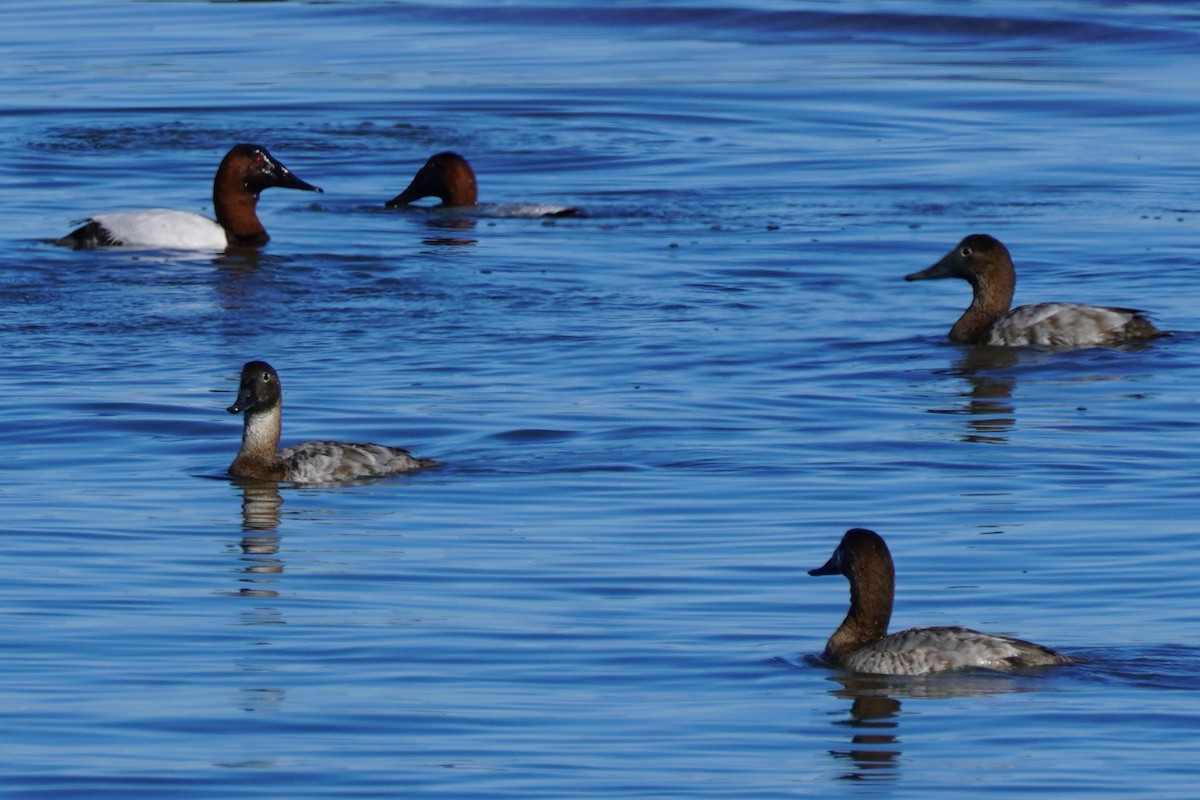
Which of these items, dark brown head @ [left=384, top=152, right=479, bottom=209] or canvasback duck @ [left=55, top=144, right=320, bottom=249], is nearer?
canvasback duck @ [left=55, top=144, right=320, bottom=249]

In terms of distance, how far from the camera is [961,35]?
37.0 metres

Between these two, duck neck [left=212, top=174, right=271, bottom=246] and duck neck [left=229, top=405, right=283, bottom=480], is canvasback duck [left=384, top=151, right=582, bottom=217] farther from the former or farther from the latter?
duck neck [left=229, top=405, right=283, bottom=480]

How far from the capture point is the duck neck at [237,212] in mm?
22141

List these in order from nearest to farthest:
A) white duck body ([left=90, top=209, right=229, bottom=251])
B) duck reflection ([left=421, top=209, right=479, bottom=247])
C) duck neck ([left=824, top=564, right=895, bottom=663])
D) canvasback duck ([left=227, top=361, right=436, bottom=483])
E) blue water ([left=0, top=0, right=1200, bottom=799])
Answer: blue water ([left=0, top=0, right=1200, bottom=799]) < duck neck ([left=824, top=564, right=895, bottom=663]) < canvasback duck ([left=227, top=361, right=436, bottom=483]) < white duck body ([left=90, top=209, right=229, bottom=251]) < duck reflection ([left=421, top=209, right=479, bottom=247])

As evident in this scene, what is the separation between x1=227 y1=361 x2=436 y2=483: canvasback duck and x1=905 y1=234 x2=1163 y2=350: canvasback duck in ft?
17.4

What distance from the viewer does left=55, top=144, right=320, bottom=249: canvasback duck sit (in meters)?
20.9

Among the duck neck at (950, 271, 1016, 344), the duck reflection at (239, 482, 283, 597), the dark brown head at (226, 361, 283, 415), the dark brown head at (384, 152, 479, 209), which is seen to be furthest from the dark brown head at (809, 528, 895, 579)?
the dark brown head at (384, 152, 479, 209)

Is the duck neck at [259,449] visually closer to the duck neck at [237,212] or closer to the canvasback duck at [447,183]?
the duck neck at [237,212]

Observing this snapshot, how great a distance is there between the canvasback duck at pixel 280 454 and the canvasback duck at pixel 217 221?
7.25 m

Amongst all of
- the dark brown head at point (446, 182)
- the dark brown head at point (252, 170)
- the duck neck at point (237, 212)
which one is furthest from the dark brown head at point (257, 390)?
the dark brown head at point (446, 182)

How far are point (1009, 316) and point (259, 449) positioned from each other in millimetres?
6112

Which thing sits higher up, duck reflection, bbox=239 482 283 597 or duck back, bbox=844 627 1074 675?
duck back, bbox=844 627 1074 675

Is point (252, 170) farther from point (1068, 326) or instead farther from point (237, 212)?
point (1068, 326)

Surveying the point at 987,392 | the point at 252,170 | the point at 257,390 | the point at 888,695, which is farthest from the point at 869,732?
the point at 252,170
